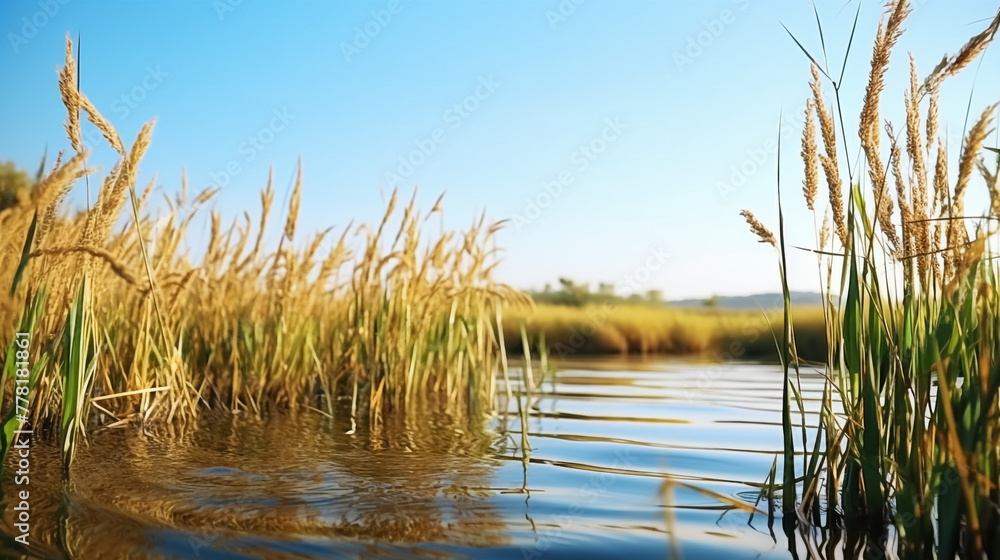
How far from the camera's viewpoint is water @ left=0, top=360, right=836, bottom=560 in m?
1.59

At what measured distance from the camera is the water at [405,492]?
159 centimetres

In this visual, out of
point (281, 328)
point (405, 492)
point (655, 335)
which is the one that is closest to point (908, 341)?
point (405, 492)

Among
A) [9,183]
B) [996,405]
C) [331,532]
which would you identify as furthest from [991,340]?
[9,183]

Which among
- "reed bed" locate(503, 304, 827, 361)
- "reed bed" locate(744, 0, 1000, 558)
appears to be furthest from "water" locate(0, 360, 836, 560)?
"reed bed" locate(503, 304, 827, 361)

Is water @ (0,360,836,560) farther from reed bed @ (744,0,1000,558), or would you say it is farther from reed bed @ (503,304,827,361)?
reed bed @ (503,304,827,361)

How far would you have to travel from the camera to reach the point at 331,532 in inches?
65.9

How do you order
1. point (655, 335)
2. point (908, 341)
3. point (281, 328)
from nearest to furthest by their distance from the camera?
point (908, 341), point (281, 328), point (655, 335)

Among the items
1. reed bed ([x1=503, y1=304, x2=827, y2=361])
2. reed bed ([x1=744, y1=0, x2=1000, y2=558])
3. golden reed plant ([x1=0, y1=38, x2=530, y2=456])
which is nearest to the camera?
reed bed ([x1=744, y1=0, x2=1000, y2=558])

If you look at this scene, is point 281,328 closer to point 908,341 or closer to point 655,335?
point 908,341

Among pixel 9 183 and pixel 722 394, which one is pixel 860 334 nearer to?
pixel 722 394

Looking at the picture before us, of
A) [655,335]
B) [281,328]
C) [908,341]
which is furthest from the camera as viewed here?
[655,335]

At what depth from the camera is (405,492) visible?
208 cm

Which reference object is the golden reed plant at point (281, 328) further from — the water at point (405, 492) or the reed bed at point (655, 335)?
the reed bed at point (655, 335)

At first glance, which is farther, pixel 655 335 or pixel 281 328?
pixel 655 335
